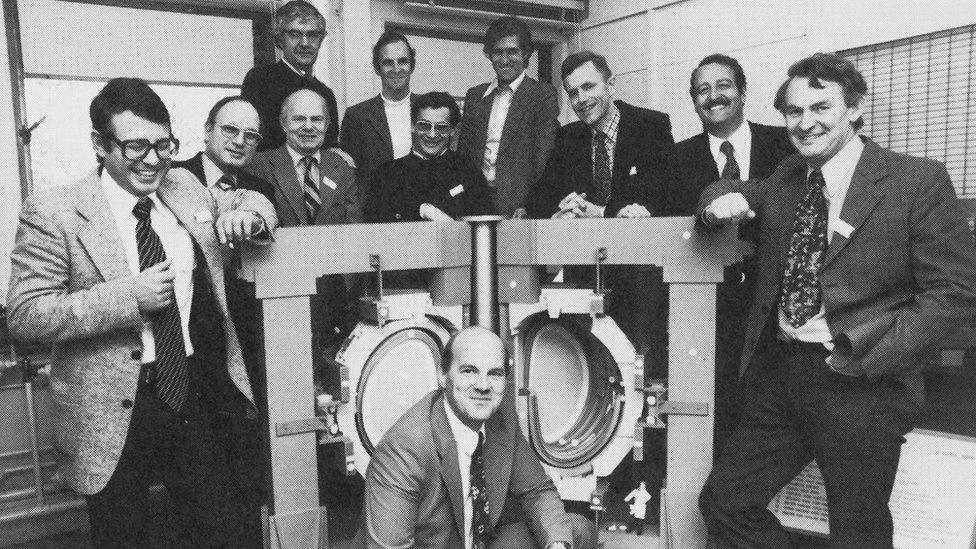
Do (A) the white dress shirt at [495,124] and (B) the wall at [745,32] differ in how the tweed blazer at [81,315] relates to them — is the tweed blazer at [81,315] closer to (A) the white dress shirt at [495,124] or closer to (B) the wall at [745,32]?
(A) the white dress shirt at [495,124]

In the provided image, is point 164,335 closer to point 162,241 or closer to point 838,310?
point 162,241

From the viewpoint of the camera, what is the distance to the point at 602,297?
2.39 meters

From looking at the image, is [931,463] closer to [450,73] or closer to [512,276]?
[512,276]

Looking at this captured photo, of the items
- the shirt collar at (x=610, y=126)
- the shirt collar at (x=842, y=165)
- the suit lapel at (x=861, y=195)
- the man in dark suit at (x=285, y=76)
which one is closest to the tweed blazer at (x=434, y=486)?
the suit lapel at (x=861, y=195)

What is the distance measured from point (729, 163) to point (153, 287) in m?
2.16

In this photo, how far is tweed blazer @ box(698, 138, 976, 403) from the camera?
1.97 meters

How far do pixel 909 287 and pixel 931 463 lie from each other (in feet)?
2.66

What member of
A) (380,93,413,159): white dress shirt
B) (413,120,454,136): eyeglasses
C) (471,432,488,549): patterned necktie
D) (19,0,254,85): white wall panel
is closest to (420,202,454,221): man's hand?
(413,120,454,136): eyeglasses

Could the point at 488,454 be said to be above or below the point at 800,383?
below

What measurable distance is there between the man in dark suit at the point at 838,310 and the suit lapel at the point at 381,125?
1581 mm

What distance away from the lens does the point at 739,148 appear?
2.96 meters

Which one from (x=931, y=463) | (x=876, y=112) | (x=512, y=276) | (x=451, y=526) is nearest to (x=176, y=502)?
(x=451, y=526)

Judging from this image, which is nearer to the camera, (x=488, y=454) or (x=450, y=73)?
(x=488, y=454)

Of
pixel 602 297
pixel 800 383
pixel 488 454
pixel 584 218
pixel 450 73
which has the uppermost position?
pixel 450 73
